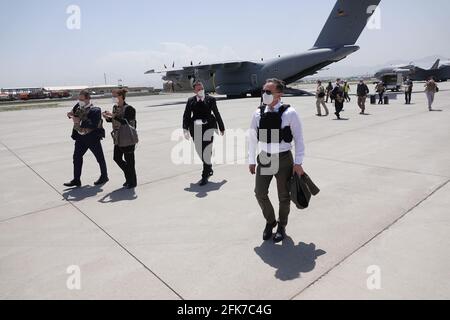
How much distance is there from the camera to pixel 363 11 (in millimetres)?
26047

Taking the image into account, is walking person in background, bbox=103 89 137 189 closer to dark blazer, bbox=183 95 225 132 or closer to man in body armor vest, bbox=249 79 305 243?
dark blazer, bbox=183 95 225 132

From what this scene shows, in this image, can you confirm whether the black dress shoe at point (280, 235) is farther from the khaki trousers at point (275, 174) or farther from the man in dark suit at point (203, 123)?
the man in dark suit at point (203, 123)

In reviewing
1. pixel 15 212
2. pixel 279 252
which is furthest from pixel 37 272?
pixel 279 252

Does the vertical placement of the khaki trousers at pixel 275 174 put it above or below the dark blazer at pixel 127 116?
below

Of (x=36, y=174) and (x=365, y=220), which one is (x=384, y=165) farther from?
(x=36, y=174)

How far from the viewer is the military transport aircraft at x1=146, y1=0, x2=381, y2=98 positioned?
1043 inches

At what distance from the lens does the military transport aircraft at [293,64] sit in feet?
86.9

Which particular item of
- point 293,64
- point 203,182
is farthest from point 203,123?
point 293,64

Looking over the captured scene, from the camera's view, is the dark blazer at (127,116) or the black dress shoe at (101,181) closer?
the dark blazer at (127,116)

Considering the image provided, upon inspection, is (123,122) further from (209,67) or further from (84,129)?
(209,67)

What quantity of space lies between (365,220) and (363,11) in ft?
91.3

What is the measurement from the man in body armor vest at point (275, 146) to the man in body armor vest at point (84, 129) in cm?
363

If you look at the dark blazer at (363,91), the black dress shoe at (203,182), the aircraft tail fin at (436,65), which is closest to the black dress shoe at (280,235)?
the black dress shoe at (203,182)

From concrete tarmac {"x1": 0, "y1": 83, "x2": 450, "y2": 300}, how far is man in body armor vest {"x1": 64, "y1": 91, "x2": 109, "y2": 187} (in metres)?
0.56
